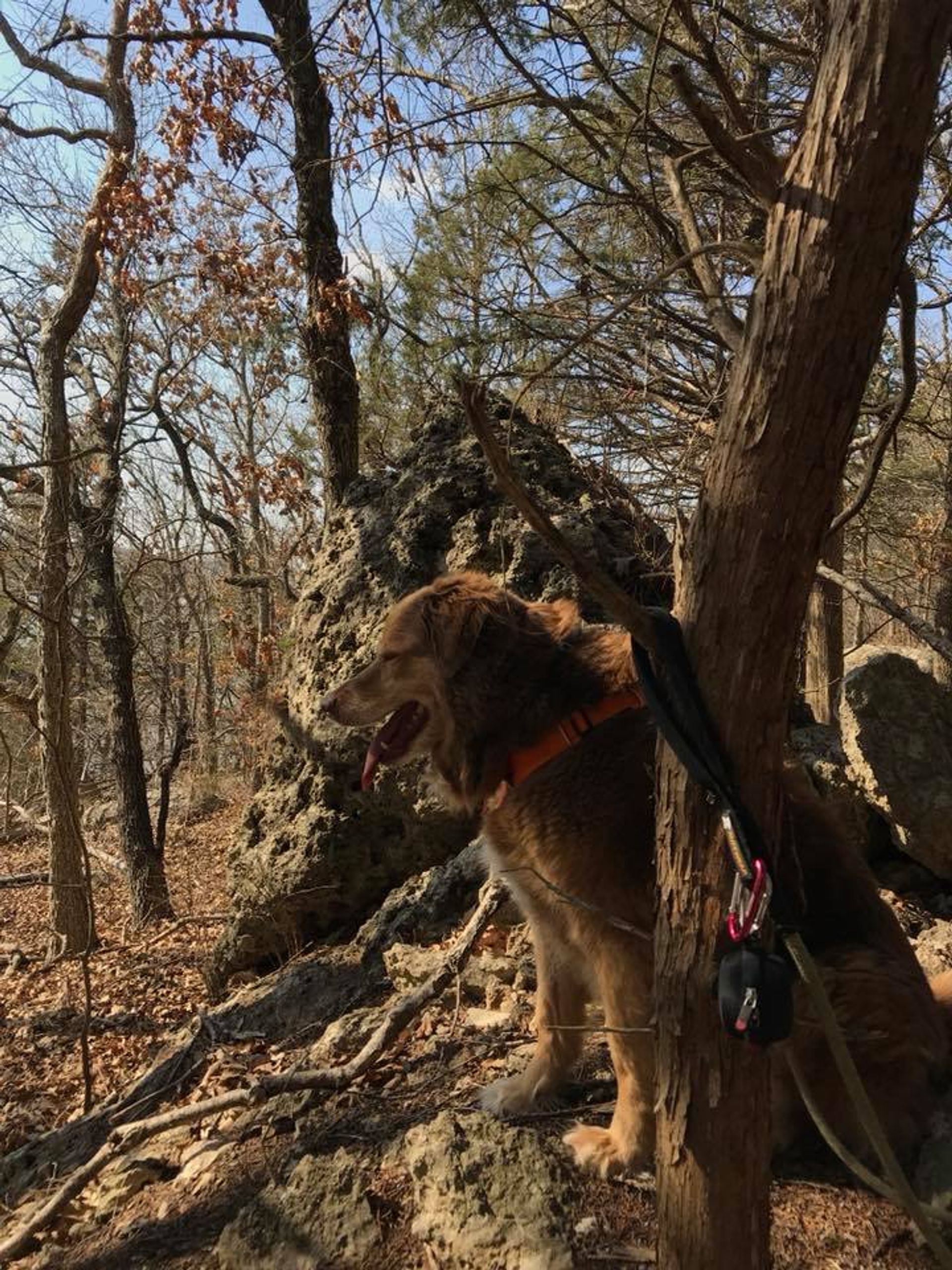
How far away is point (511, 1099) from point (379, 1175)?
0.58 meters

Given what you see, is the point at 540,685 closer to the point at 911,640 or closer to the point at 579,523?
the point at 579,523

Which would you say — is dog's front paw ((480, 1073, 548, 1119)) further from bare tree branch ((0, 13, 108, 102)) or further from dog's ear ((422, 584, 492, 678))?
bare tree branch ((0, 13, 108, 102))

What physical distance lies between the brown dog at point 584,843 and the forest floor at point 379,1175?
19 centimetres

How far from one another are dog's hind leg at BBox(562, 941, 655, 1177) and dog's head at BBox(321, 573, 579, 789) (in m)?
1.03

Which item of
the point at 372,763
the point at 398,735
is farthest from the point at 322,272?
the point at 372,763

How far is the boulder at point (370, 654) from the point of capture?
5766mm

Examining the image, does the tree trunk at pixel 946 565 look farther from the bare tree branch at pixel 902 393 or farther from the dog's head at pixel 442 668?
the bare tree branch at pixel 902 393

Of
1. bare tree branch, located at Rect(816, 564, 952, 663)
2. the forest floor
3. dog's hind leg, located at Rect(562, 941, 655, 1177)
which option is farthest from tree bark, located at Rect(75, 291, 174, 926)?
dog's hind leg, located at Rect(562, 941, 655, 1177)

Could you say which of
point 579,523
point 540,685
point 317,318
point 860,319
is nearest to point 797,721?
point 579,523

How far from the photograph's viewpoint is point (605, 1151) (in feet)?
9.82

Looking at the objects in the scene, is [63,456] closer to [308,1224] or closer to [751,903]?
[308,1224]

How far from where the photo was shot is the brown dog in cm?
282

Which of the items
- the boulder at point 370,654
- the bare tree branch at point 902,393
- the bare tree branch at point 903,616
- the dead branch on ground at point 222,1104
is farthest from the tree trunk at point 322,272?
the bare tree branch at point 902,393

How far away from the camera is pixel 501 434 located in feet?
19.8
